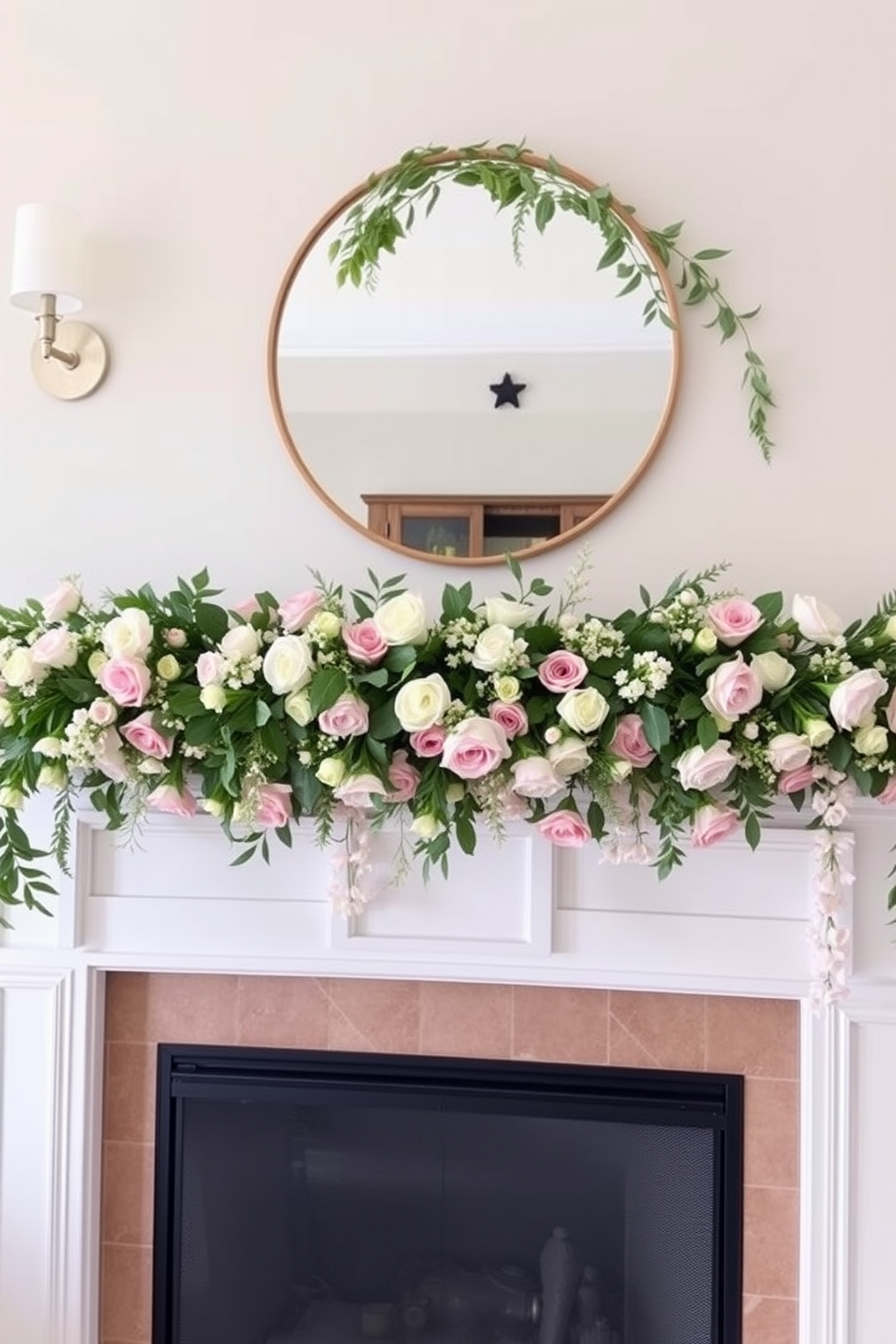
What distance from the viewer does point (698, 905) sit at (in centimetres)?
155

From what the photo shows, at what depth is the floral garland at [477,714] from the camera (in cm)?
135

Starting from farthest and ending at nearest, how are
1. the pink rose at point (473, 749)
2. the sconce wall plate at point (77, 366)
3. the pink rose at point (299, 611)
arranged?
the sconce wall plate at point (77, 366), the pink rose at point (299, 611), the pink rose at point (473, 749)

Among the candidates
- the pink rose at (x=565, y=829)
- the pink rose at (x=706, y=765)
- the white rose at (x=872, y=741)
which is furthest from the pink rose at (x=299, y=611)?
the white rose at (x=872, y=741)

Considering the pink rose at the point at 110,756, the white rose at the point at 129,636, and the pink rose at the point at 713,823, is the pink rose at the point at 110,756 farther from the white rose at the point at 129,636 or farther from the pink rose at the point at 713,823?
the pink rose at the point at 713,823

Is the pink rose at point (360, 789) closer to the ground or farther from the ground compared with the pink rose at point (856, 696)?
closer to the ground

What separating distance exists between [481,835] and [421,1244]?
67cm

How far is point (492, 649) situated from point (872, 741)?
50cm

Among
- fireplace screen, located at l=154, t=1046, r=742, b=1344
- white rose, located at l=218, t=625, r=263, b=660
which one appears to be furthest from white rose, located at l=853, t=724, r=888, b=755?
white rose, located at l=218, t=625, r=263, b=660

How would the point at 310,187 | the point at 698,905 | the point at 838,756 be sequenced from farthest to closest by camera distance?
the point at 310,187, the point at 698,905, the point at 838,756

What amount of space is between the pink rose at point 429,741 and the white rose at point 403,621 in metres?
0.12

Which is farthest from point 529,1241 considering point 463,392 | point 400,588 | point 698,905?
point 463,392

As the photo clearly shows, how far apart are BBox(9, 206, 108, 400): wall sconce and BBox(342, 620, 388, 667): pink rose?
66 centimetres

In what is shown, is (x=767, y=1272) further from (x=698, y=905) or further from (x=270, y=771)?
(x=270, y=771)

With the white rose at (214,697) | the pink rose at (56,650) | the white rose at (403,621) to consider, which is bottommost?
the white rose at (214,697)
